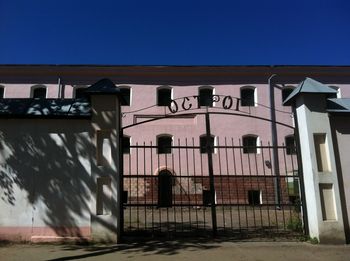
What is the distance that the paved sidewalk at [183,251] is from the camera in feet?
23.3

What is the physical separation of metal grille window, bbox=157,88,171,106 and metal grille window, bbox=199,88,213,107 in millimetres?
1778

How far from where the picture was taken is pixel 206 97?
21484mm

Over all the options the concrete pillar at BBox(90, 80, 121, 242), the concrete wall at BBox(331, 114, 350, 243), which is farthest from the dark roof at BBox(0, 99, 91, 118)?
the concrete wall at BBox(331, 114, 350, 243)

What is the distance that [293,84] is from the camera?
22844 mm

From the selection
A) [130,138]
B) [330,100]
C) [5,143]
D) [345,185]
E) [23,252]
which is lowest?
[23,252]

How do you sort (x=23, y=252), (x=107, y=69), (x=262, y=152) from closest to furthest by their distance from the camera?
(x=23, y=252)
(x=262, y=152)
(x=107, y=69)

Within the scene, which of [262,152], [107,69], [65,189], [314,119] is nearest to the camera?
[65,189]

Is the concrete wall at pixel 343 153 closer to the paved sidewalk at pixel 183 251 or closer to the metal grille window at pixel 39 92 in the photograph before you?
the paved sidewalk at pixel 183 251

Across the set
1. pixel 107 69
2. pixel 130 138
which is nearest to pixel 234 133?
pixel 130 138

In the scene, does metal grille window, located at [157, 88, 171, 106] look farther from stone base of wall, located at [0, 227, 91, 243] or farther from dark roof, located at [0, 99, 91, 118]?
stone base of wall, located at [0, 227, 91, 243]

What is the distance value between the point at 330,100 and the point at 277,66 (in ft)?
45.8

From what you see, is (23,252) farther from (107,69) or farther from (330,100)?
(107,69)

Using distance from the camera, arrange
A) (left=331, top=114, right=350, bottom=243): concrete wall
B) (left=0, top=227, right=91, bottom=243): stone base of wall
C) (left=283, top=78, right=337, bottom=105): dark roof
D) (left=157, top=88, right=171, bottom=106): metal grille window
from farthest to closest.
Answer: (left=157, top=88, right=171, bottom=106): metal grille window < (left=283, top=78, right=337, bottom=105): dark roof < (left=331, top=114, right=350, bottom=243): concrete wall < (left=0, top=227, right=91, bottom=243): stone base of wall

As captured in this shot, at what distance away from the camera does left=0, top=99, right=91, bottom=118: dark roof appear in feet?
27.6
